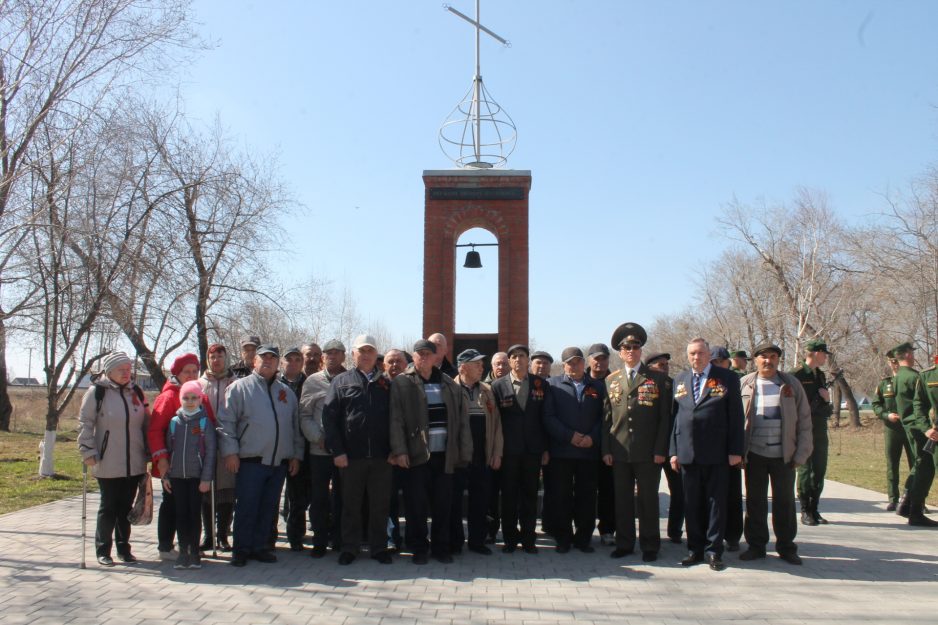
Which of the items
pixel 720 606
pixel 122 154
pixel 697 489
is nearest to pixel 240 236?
pixel 122 154

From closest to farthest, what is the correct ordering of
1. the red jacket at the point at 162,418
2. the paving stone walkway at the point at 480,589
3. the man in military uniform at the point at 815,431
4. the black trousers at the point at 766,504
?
the paving stone walkway at the point at 480,589 → the red jacket at the point at 162,418 → the black trousers at the point at 766,504 → the man in military uniform at the point at 815,431

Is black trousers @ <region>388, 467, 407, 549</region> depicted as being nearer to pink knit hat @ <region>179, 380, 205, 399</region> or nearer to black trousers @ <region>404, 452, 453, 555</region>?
black trousers @ <region>404, 452, 453, 555</region>

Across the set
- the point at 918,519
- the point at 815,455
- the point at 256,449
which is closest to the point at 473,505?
the point at 256,449

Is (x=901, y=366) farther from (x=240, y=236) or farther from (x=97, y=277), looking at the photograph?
(x=240, y=236)

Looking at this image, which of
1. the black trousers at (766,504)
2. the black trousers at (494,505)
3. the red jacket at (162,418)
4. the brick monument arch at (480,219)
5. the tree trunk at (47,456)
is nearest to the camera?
the red jacket at (162,418)

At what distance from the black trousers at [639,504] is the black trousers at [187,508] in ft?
11.8

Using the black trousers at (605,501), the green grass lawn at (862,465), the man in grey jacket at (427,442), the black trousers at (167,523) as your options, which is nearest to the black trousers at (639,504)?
the black trousers at (605,501)

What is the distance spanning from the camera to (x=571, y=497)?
705 cm

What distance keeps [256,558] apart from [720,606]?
377 cm

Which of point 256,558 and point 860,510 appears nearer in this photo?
point 256,558

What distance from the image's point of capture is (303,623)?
4.67 meters

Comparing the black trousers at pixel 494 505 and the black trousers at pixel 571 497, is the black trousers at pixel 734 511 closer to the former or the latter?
the black trousers at pixel 571 497

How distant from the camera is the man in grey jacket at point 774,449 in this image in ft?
21.4

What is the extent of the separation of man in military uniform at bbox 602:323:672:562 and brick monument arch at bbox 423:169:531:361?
4503 millimetres
